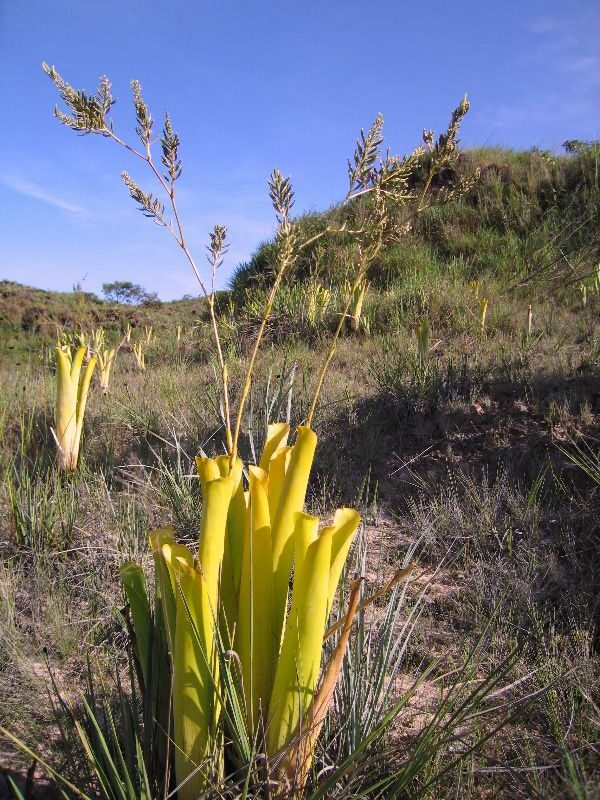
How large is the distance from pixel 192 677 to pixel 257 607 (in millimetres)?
146

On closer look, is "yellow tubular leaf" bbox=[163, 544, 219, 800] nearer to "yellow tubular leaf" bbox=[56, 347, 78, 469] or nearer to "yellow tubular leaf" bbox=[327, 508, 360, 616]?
"yellow tubular leaf" bbox=[327, 508, 360, 616]

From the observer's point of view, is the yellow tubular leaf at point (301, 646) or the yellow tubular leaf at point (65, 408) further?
the yellow tubular leaf at point (65, 408)

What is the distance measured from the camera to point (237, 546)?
987mm

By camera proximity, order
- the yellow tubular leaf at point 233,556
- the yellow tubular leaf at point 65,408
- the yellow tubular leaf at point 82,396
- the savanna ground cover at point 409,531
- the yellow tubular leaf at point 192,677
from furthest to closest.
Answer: the yellow tubular leaf at point 82,396, the yellow tubular leaf at point 65,408, the savanna ground cover at point 409,531, the yellow tubular leaf at point 233,556, the yellow tubular leaf at point 192,677

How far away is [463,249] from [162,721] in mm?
9620

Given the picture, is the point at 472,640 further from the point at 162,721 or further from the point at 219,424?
the point at 219,424

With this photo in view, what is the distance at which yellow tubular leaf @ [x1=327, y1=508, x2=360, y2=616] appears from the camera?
0.90 meters

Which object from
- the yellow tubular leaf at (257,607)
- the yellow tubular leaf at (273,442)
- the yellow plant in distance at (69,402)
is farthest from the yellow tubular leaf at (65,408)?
the yellow tubular leaf at (257,607)

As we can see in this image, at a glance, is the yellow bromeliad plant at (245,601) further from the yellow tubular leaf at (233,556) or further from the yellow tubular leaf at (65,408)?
the yellow tubular leaf at (65,408)

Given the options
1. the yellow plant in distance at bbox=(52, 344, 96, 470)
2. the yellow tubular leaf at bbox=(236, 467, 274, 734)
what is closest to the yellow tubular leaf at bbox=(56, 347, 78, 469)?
the yellow plant in distance at bbox=(52, 344, 96, 470)

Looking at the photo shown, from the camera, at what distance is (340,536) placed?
35.7 inches

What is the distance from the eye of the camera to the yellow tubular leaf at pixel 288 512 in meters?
0.89

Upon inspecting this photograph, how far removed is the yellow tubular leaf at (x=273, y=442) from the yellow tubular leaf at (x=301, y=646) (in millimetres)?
176

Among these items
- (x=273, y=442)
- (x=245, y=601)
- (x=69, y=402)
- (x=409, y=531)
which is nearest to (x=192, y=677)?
(x=245, y=601)
